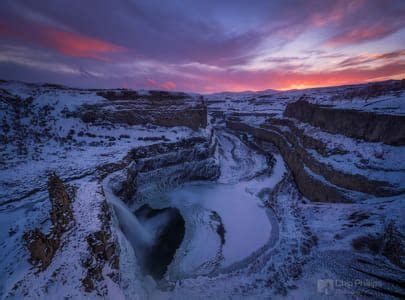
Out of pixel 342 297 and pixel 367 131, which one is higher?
pixel 367 131

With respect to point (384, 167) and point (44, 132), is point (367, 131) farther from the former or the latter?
point (44, 132)

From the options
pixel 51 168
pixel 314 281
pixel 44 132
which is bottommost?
pixel 314 281

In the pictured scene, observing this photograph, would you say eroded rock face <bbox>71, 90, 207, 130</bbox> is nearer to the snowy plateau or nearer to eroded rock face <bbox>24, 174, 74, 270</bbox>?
the snowy plateau

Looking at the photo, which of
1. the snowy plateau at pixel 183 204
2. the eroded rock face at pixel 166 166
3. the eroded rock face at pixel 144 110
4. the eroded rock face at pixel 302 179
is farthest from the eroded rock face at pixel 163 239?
the eroded rock face at pixel 302 179

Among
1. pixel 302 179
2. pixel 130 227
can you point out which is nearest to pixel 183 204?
pixel 130 227

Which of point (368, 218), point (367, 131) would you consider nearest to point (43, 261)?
point (368, 218)

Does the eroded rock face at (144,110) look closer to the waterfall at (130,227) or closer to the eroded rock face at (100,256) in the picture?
the waterfall at (130,227)

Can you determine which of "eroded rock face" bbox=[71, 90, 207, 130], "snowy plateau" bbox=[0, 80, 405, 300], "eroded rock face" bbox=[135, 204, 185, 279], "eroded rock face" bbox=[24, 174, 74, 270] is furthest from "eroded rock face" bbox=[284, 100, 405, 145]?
"eroded rock face" bbox=[24, 174, 74, 270]
